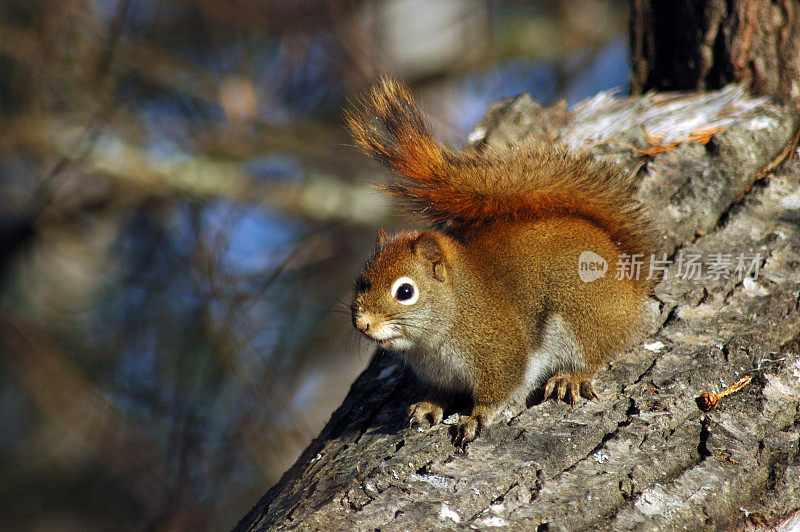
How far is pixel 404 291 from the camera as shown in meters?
1.61

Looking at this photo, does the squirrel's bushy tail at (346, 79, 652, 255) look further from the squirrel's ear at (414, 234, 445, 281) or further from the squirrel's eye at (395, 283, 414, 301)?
the squirrel's eye at (395, 283, 414, 301)

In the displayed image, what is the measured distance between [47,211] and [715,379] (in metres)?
3.44

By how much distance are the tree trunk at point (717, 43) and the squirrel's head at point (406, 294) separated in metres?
1.69

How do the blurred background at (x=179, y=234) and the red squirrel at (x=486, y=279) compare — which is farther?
the blurred background at (x=179, y=234)

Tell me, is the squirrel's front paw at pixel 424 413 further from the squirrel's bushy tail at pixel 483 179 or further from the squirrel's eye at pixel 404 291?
the squirrel's bushy tail at pixel 483 179

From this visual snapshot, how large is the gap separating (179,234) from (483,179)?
2761 mm

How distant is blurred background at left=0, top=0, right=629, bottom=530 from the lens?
3.50 metres

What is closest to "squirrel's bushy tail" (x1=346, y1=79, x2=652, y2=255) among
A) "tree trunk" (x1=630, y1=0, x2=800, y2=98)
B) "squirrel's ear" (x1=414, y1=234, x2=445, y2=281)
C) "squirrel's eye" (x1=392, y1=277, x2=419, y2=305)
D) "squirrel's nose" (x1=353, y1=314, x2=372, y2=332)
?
"squirrel's ear" (x1=414, y1=234, x2=445, y2=281)

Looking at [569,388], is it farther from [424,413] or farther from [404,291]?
[404,291]

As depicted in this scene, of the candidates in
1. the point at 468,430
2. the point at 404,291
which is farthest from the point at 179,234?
the point at 468,430

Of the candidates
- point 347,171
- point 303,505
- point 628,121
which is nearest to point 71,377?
point 347,171

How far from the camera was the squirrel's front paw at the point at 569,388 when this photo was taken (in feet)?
5.03

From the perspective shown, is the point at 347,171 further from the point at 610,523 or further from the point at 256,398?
the point at 610,523

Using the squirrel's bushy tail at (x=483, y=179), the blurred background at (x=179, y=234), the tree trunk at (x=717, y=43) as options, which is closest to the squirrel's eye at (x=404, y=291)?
the squirrel's bushy tail at (x=483, y=179)
